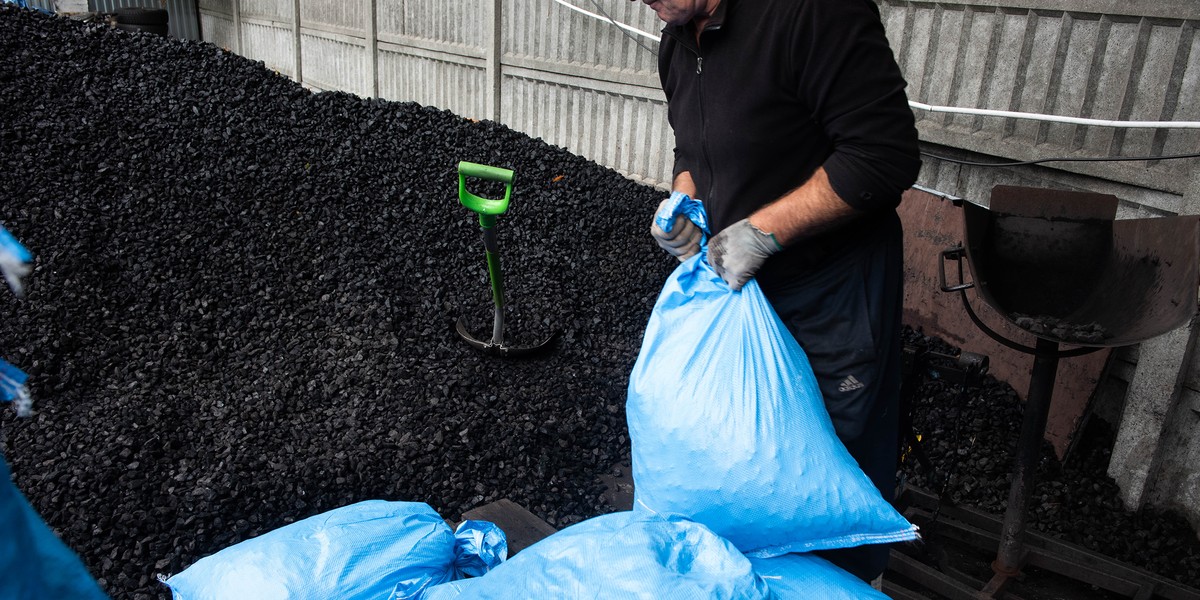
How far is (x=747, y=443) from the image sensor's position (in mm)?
1384

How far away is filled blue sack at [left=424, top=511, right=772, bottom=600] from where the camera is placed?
1085 mm

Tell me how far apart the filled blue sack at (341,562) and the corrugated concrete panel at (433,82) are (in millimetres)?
6304

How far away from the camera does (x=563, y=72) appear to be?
252 inches

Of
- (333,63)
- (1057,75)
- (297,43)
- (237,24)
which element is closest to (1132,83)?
(1057,75)

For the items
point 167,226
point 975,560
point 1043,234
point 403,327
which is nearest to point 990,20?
point 1043,234

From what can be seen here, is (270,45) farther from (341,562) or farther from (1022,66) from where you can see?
(341,562)

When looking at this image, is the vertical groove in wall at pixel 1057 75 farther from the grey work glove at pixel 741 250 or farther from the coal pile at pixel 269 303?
the grey work glove at pixel 741 250

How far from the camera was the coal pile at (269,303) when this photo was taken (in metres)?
2.85

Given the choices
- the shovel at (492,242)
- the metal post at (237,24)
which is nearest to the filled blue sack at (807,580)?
the shovel at (492,242)

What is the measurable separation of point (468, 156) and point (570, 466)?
10.1 feet

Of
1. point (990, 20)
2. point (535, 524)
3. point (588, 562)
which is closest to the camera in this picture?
point (588, 562)


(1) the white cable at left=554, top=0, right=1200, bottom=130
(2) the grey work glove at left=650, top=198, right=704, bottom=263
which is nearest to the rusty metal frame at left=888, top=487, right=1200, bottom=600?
(2) the grey work glove at left=650, top=198, right=704, bottom=263

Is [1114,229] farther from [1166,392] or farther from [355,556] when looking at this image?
[355,556]

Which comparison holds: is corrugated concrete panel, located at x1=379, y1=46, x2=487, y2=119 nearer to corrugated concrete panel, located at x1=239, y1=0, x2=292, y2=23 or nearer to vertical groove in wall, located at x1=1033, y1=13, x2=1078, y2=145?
corrugated concrete panel, located at x1=239, y1=0, x2=292, y2=23
